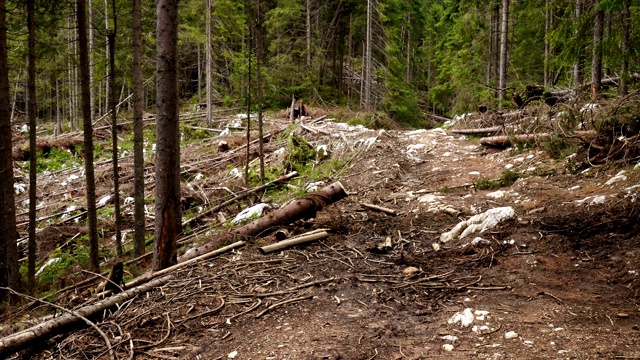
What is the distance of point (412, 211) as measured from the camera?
705 centimetres

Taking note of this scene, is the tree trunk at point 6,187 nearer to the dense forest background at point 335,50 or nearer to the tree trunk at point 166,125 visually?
the tree trunk at point 166,125

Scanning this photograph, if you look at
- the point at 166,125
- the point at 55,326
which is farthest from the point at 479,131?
the point at 55,326

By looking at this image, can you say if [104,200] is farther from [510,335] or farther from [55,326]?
[510,335]

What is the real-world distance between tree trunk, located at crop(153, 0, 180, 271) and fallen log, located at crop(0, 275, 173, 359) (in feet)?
2.66

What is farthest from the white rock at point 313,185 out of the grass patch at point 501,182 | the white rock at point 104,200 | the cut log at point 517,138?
the white rock at point 104,200

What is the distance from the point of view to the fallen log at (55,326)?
3.98m

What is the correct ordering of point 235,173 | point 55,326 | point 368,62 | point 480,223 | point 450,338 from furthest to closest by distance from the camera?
point 368,62, point 235,173, point 480,223, point 55,326, point 450,338

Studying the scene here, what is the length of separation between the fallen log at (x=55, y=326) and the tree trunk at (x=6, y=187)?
534 cm

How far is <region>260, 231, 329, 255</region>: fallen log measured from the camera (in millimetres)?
5652

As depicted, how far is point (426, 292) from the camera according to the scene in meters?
4.07

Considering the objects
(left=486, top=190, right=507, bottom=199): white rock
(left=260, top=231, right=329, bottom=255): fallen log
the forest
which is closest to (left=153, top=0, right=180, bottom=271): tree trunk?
the forest

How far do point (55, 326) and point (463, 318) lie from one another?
13.4 feet

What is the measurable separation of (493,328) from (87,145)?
8379mm

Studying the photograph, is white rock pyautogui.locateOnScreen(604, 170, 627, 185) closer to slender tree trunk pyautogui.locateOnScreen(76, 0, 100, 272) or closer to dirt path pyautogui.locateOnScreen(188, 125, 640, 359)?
dirt path pyautogui.locateOnScreen(188, 125, 640, 359)
